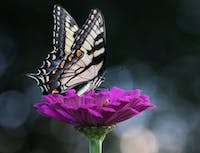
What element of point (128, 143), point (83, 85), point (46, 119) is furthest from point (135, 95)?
point (128, 143)

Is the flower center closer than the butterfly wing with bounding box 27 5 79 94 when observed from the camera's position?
Yes

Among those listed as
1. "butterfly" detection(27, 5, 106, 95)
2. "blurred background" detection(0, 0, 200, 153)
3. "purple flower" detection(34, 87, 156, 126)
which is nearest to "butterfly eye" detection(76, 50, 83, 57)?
"butterfly" detection(27, 5, 106, 95)

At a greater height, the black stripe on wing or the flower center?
the black stripe on wing

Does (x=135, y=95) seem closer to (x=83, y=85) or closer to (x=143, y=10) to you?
(x=83, y=85)

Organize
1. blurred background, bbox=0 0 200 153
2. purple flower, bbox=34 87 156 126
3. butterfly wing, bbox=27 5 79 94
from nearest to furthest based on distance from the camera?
1. purple flower, bbox=34 87 156 126
2. butterfly wing, bbox=27 5 79 94
3. blurred background, bbox=0 0 200 153

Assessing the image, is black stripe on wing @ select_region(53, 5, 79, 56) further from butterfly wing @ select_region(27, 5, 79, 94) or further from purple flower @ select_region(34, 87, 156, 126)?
purple flower @ select_region(34, 87, 156, 126)

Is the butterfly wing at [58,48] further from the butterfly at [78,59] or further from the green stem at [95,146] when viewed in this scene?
the green stem at [95,146]

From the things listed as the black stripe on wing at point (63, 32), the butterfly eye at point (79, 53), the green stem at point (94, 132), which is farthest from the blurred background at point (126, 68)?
the green stem at point (94, 132)
